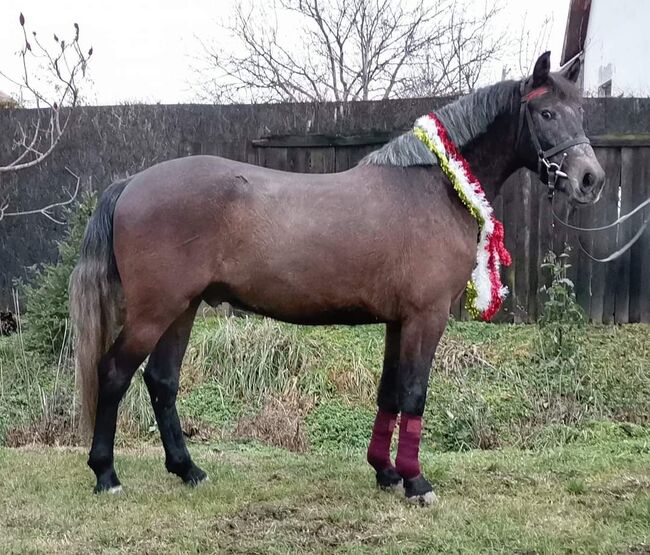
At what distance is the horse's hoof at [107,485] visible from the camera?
12.2 ft

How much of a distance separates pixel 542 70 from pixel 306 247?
1486 millimetres

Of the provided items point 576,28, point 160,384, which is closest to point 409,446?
point 160,384

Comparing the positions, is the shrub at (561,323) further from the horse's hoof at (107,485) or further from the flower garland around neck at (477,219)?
the horse's hoof at (107,485)

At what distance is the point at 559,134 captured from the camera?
11.7 ft

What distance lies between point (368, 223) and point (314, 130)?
13.0 ft

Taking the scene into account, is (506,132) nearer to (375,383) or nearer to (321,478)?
(321,478)

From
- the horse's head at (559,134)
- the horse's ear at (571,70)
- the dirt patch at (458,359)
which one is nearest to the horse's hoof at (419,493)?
the horse's head at (559,134)

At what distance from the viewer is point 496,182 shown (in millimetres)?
3826

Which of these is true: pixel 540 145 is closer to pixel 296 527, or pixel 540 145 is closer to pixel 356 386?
pixel 296 527

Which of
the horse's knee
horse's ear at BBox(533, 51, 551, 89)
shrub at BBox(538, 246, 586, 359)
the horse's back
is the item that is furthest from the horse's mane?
shrub at BBox(538, 246, 586, 359)

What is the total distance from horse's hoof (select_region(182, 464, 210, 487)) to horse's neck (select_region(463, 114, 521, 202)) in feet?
7.26

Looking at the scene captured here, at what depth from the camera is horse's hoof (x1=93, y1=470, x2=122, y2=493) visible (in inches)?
146

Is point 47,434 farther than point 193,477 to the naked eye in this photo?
Yes

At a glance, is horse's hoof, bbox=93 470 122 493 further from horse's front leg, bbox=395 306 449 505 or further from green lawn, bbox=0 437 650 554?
horse's front leg, bbox=395 306 449 505
